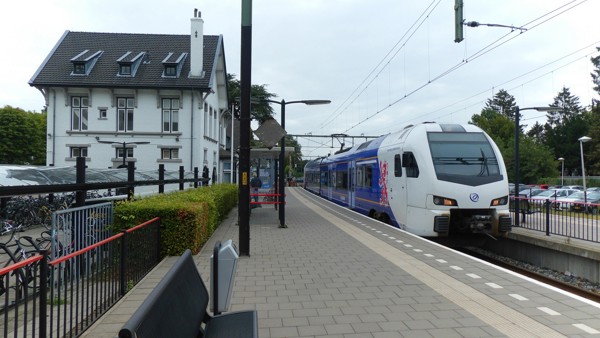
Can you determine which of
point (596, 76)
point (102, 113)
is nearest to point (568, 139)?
point (596, 76)

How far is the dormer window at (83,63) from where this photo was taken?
31.1m

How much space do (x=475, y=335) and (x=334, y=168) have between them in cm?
2029

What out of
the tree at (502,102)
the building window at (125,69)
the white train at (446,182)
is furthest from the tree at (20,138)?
the tree at (502,102)

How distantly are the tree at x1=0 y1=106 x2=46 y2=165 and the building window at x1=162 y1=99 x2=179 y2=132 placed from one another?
37168mm

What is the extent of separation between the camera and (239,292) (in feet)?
19.1

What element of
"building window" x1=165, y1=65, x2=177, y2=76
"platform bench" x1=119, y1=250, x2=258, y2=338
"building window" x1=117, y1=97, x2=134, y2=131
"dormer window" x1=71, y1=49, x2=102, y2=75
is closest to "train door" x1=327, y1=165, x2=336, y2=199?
"building window" x1=165, y1=65, x2=177, y2=76

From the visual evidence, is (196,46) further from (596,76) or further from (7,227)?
(596,76)

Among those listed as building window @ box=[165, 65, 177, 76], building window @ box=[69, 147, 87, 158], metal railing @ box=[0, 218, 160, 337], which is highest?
building window @ box=[165, 65, 177, 76]

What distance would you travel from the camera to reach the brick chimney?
31.1 metres

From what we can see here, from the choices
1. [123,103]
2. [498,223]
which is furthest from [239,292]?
[123,103]

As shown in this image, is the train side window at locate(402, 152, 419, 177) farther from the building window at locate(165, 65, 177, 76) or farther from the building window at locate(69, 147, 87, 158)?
the building window at locate(69, 147, 87, 158)

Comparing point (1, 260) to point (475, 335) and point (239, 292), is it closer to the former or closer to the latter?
point (239, 292)

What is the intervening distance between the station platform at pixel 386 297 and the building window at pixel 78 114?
2598 cm

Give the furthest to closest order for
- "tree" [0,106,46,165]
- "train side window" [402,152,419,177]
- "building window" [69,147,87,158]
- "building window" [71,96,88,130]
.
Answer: "tree" [0,106,46,165] → "building window" [69,147,87,158] → "building window" [71,96,88,130] → "train side window" [402,152,419,177]
